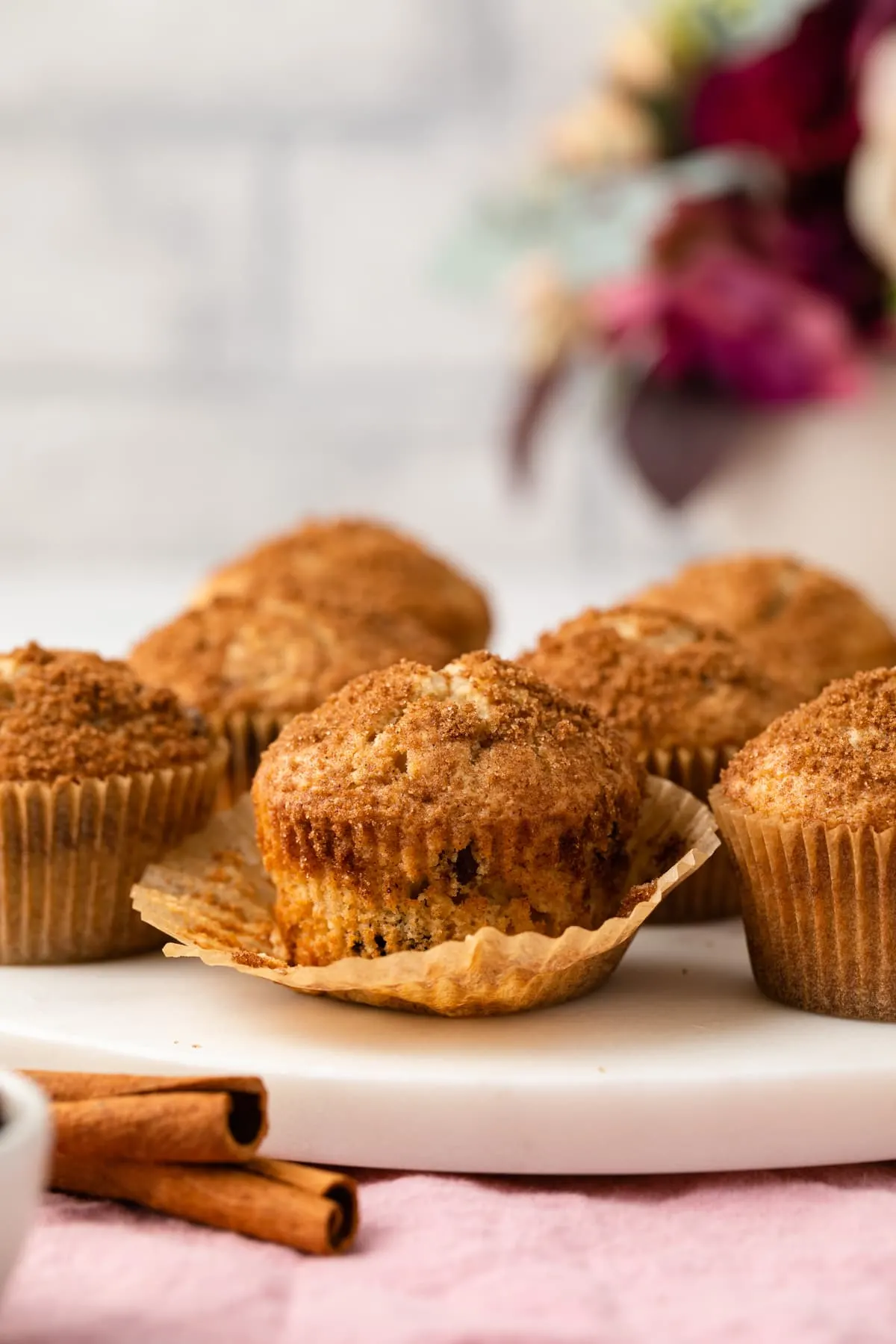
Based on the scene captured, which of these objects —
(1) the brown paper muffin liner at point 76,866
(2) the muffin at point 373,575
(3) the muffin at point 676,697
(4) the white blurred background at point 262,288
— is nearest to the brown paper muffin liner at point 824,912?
(3) the muffin at point 676,697

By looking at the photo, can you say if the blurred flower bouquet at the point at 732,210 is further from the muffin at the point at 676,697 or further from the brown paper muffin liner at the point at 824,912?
the brown paper muffin liner at the point at 824,912

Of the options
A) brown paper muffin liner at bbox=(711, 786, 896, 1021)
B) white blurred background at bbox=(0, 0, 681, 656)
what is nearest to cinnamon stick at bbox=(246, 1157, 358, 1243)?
brown paper muffin liner at bbox=(711, 786, 896, 1021)

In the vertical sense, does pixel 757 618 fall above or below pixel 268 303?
below

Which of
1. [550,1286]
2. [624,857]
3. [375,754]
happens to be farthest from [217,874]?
[550,1286]

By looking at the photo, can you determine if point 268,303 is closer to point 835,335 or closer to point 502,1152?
point 835,335

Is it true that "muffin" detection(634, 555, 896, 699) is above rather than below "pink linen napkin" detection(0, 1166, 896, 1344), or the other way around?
above

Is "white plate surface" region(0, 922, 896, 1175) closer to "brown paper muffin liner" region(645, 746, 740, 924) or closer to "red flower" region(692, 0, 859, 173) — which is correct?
"brown paper muffin liner" region(645, 746, 740, 924)

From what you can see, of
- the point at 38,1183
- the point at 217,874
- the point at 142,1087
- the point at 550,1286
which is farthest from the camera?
the point at 217,874
